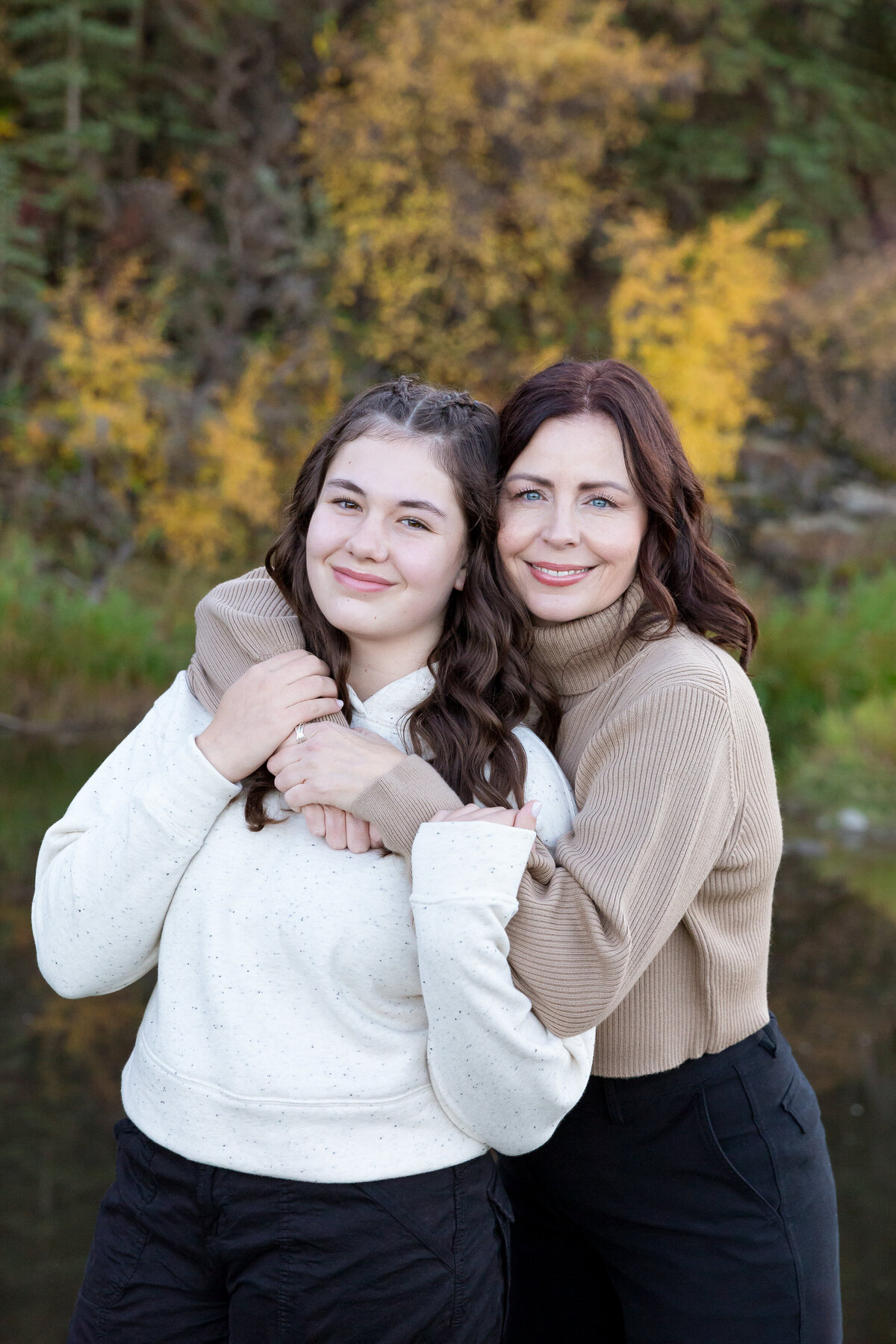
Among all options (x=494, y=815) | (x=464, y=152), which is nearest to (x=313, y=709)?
(x=494, y=815)

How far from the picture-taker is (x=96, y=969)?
1211 millimetres

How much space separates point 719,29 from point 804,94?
1155 millimetres

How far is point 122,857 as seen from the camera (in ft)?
3.77

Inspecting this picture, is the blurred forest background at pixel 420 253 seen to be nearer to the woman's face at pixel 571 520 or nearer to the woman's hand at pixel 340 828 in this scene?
the woman's face at pixel 571 520

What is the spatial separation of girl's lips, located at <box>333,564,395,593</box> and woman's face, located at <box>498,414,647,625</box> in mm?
208

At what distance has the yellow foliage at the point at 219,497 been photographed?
845 cm

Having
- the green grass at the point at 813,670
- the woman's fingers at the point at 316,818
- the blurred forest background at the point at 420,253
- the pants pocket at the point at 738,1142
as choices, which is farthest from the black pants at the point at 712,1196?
the blurred forest background at the point at 420,253

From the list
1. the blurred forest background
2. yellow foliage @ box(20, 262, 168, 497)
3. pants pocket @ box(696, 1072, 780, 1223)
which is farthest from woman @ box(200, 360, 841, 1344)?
yellow foliage @ box(20, 262, 168, 497)

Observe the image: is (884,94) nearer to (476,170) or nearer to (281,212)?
(476,170)

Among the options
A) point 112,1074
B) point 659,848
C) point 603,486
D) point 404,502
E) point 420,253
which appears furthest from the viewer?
point 420,253

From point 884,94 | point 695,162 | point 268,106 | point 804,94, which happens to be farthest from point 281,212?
point 884,94

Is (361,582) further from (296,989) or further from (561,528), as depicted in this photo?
(296,989)

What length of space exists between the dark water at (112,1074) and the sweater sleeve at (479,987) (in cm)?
140

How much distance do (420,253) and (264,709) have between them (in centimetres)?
865
